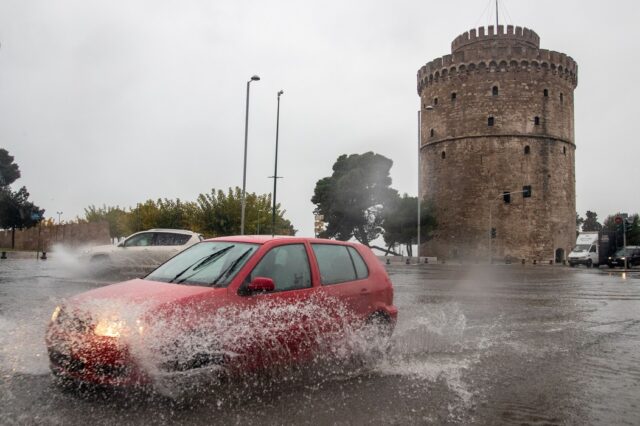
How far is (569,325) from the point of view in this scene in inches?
372

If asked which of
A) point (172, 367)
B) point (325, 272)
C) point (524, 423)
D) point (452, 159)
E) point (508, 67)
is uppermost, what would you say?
point (508, 67)

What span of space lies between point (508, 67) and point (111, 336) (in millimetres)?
53986

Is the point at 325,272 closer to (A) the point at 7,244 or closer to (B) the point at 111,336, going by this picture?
(B) the point at 111,336

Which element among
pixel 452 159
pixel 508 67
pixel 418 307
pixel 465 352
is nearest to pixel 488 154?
pixel 452 159

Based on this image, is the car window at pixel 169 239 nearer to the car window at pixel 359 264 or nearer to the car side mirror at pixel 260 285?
the car window at pixel 359 264

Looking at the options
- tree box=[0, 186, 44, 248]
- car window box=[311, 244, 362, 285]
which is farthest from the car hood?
tree box=[0, 186, 44, 248]

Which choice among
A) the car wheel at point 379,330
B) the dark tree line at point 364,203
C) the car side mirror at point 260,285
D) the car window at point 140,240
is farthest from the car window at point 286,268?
the dark tree line at point 364,203

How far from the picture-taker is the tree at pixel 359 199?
194 ft

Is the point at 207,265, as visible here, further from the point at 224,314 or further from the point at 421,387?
the point at 421,387

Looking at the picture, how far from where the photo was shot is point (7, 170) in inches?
2459

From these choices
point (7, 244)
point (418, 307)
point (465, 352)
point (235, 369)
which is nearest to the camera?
point (235, 369)

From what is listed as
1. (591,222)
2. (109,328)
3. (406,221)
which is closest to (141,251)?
(109,328)

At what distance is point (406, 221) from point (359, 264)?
50.1 metres

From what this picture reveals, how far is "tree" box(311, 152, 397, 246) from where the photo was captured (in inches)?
2331
